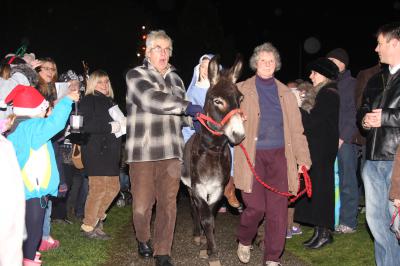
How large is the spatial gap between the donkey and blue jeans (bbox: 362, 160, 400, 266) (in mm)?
1566

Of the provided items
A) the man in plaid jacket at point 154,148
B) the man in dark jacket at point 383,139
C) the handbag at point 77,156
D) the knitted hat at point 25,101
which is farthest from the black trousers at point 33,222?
the man in dark jacket at point 383,139

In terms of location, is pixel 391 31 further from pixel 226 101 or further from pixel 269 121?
pixel 226 101

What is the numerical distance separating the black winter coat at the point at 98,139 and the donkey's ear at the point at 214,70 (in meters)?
2.39

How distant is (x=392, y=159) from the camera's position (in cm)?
452

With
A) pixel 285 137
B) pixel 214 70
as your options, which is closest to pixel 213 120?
pixel 214 70

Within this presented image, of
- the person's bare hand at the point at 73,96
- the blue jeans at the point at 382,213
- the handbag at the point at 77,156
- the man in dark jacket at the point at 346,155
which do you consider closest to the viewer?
the person's bare hand at the point at 73,96

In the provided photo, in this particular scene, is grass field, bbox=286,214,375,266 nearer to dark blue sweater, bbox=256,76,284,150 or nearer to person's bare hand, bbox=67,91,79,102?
dark blue sweater, bbox=256,76,284,150

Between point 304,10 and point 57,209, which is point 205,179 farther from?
point 304,10

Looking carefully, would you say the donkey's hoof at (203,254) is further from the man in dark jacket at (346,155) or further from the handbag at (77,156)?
the handbag at (77,156)

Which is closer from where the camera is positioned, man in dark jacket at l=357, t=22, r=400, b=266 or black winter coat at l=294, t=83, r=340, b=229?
man in dark jacket at l=357, t=22, r=400, b=266

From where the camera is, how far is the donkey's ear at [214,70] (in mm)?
5553

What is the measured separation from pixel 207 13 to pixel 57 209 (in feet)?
117

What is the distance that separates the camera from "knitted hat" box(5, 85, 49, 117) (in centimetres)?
467

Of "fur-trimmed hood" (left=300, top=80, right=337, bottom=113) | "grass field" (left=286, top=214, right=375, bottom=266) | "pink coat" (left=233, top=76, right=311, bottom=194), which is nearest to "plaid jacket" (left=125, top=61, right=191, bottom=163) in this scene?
"pink coat" (left=233, top=76, right=311, bottom=194)
